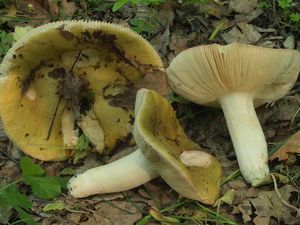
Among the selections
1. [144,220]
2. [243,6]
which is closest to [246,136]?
[144,220]

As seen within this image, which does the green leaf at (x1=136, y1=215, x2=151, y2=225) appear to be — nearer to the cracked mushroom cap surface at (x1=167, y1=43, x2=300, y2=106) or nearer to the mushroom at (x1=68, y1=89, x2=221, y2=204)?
the mushroom at (x1=68, y1=89, x2=221, y2=204)

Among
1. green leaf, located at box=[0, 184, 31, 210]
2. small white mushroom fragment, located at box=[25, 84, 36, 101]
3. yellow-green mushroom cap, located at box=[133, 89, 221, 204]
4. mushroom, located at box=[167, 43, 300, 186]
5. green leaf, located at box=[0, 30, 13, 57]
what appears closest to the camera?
yellow-green mushroom cap, located at box=[133, 89, 221, 204]

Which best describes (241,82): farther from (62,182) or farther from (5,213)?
(5,213)

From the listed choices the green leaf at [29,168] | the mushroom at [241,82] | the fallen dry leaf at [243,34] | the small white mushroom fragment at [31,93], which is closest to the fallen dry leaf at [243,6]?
the fallen dry leaf at [243,34]

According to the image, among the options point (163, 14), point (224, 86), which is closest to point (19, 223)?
point (224, 86)

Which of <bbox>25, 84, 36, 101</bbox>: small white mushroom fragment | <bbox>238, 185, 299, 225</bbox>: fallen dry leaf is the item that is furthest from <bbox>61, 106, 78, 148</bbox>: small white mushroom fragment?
<bbox>238, 185, 299, 225</bbox>: fallen dry leaf

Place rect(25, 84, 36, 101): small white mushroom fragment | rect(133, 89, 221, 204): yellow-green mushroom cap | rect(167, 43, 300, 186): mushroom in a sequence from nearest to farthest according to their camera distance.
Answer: rect(133, 89, 221, 204): yellow-green mushroom cap
rect(167, 43, 300, 186): mushroom
rect(25, 84, 36, 101): small white mushroom fragment
